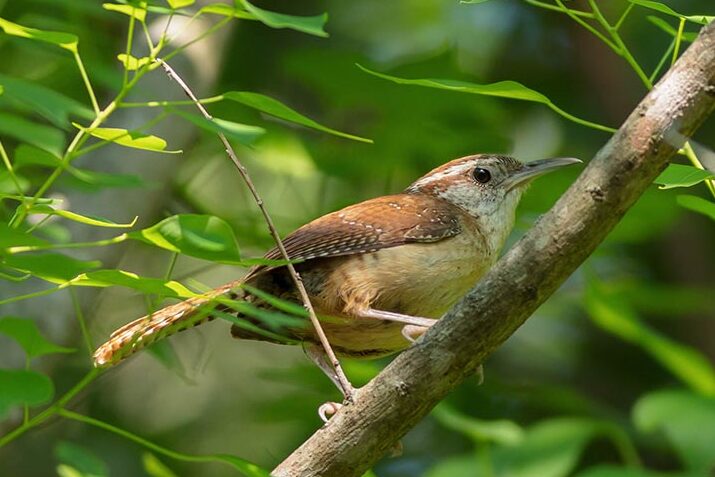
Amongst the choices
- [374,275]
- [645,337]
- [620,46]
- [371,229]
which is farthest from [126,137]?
[645,337]

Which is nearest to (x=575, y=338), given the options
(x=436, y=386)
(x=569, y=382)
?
(x=569, y=382)

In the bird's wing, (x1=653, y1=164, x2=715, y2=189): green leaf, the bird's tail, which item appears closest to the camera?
(x1=653, y1=164, x2=715, y2=189): green leaf

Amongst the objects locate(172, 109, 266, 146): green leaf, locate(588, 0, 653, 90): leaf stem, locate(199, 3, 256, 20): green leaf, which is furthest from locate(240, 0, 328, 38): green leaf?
locate(588, 0, 653, 90): leaf stem

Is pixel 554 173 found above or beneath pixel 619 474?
above

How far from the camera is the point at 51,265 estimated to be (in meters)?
1.97

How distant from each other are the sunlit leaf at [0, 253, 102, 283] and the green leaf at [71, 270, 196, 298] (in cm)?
3

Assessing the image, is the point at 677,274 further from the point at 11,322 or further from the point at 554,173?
the point at 11,322

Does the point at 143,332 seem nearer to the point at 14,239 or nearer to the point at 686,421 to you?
the point at 14,239

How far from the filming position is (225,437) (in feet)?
20.6

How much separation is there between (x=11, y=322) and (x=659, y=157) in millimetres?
1323

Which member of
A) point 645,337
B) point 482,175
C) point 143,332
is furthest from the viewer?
point 482,175

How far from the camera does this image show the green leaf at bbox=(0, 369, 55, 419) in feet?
6.43

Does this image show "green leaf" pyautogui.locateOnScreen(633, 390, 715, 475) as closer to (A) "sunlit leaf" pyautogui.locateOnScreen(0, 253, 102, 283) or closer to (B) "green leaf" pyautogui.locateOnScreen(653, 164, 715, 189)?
(B) "green leaf" pyautogui.locateOnScreen(653, 164, 715, 189)

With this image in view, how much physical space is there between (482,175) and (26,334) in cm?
232
